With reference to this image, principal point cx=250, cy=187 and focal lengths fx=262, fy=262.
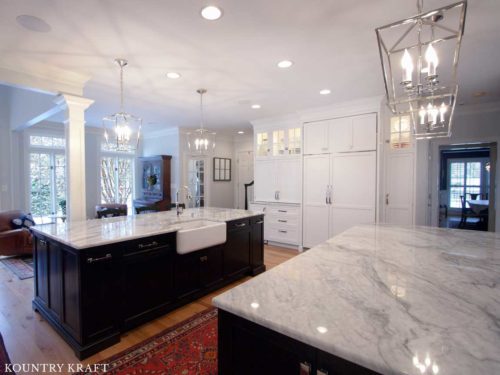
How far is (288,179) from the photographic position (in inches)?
210

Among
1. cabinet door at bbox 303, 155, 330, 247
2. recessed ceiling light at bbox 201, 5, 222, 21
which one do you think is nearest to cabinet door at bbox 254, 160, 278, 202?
cabinet door at bbox 303, 155, 330, 247

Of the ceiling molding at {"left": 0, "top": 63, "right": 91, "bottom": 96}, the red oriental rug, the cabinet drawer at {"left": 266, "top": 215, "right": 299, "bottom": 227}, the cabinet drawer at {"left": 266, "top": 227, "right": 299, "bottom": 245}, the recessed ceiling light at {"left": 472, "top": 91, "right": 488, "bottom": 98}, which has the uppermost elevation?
the recessed ceiling light at {"left": 472, "top": 91, "right": 488, "bottom": 98}

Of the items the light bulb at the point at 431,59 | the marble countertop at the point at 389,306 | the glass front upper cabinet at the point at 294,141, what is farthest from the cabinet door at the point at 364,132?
the light bulb at the point at 431,59

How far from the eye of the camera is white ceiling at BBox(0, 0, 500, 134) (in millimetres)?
1952

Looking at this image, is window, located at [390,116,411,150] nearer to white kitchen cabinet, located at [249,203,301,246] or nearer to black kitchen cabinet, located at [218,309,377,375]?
white kitchen cabinet, located at [249,203,301,246]

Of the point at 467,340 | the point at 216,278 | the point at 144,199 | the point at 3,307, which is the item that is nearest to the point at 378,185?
the point at 216,278

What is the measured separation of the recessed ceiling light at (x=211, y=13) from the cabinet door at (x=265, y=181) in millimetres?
3683

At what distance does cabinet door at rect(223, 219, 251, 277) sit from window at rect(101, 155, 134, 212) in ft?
17.9

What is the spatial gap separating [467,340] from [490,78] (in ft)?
12.9

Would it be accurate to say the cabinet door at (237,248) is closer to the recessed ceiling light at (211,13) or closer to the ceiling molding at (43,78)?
the recessed ceiling light at (211,13)

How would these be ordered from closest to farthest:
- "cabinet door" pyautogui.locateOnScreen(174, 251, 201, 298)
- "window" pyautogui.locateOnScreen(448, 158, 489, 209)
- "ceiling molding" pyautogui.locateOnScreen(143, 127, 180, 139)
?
"cabinet door" pyautogui.locateOnScreen(174, 251, 201, 298) < "ceiling molding" pyautogui.locateOnScreen(143, 127, 180, 139) < "window" pyautogui.locateOnScreen(448, 158, 489, 209)

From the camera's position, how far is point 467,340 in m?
0.77

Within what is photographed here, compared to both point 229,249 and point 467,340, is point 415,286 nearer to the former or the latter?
point 467,340

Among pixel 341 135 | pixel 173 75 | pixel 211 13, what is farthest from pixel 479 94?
pixel 173 75
